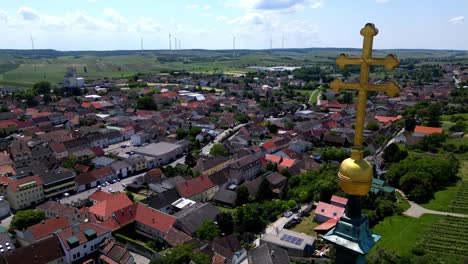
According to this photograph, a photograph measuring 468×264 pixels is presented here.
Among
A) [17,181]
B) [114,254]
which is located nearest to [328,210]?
[114,254]

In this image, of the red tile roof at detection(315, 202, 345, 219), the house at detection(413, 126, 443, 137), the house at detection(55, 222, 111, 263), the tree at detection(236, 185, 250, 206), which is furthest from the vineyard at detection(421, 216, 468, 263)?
the house at detection(413, 126, 443, 137)

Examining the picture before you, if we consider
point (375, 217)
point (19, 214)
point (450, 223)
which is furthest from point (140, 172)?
point (450, 223)

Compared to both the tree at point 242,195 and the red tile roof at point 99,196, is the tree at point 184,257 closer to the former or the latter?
the tree at point 242,195

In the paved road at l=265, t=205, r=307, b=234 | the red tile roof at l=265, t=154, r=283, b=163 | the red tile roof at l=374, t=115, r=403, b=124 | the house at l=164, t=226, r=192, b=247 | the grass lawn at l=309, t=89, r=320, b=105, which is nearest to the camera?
the house at l=164, t=226, r=192, b=247

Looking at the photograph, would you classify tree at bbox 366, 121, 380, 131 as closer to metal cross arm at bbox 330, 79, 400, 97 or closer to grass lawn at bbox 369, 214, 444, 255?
grass lawn at bbox 369, 214, 444, 255

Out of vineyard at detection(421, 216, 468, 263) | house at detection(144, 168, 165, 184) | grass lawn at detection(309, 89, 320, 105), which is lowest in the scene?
vineyard at detection(421, 216, 468, 263)

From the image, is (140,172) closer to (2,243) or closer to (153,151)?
(153,151)

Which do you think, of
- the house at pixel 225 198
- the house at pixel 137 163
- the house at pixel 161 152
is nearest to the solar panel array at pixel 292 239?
the house at pixel 225 198
